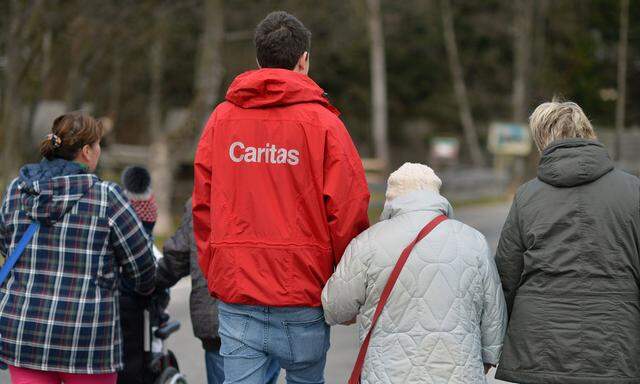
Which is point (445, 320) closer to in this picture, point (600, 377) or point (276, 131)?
point (600, 377)

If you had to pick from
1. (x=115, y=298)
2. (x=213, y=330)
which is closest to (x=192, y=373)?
(x=213, y=330)

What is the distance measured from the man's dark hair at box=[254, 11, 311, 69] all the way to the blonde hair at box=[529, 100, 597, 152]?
96cm

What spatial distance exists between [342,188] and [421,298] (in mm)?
471

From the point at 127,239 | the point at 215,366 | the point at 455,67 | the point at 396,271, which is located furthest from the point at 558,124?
the point at 455,67

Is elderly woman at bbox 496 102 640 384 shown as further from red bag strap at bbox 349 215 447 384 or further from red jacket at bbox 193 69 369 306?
red jacket at bbox 193 69 369 306

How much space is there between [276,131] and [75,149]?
101 cm

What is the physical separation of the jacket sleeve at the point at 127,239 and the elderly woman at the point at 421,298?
0.94 m

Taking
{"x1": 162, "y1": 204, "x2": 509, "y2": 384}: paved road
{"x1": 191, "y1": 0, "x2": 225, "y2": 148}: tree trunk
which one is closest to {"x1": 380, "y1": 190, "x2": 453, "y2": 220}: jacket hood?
{"x1": 162, "y1": 204, "x2": 509, "y2": 384}: paved road

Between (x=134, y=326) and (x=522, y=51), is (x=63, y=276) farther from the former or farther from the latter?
(x=522, y=51)

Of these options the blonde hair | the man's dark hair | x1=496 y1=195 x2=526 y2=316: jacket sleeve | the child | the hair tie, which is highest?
the man's dark hair

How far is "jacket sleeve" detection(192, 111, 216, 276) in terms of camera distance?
Result: 385cm

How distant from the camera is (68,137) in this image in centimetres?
426

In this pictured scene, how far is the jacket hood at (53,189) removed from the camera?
4098 mm

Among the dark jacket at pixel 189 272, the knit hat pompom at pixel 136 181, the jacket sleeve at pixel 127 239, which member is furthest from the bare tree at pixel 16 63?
the jacket sleeve at pixel 127 239
